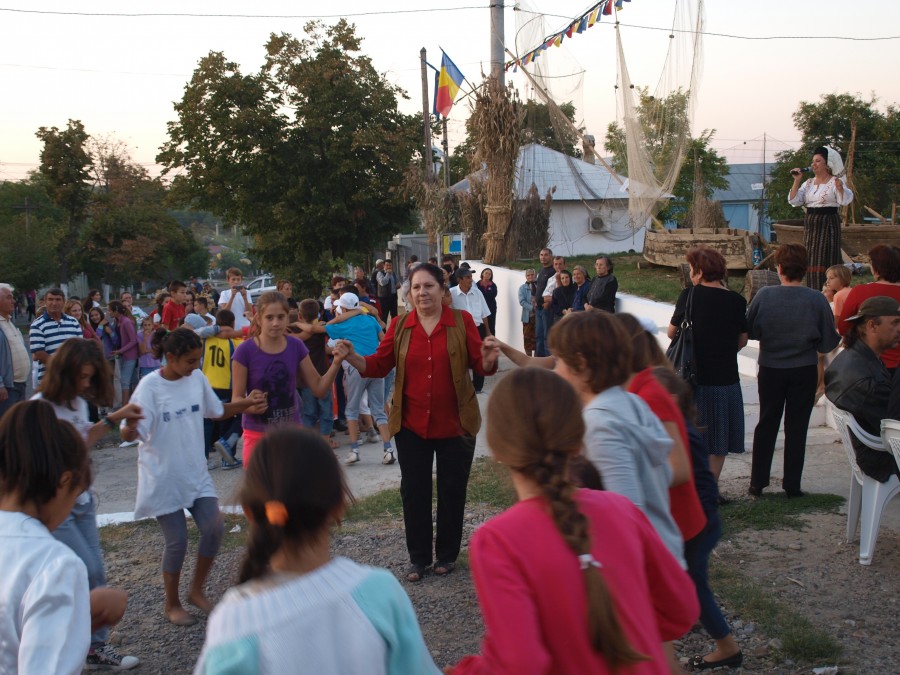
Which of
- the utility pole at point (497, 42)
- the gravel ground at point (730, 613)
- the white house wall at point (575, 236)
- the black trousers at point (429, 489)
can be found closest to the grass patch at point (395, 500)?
the gravel ground at point (730, 613)

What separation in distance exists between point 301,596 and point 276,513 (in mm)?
177

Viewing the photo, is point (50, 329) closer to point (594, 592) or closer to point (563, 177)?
point (594, 592)

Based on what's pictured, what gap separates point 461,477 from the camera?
514cm

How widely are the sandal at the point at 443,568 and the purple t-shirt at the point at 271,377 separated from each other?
4.21ft

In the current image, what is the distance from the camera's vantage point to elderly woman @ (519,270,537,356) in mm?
15328

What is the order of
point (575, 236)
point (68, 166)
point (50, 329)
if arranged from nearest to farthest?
point (50, 329) → point (575, 236) → point (68, 166)

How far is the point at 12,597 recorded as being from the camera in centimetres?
196

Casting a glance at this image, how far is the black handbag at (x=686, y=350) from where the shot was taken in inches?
230

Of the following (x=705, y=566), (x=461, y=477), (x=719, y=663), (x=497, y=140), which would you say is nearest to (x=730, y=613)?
(x=719, y=663)

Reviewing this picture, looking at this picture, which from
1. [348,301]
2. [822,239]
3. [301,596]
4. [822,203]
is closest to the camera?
[301,596]

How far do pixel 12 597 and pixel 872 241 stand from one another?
1341 centimetres

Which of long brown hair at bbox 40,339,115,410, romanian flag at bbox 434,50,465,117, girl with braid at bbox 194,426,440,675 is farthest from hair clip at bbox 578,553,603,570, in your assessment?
romanian flag at bbox 434,50,465,117

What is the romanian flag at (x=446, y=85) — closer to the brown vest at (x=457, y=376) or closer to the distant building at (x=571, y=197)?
the distant building at (x=571, y=197)

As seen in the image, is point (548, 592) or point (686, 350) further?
point (686, 350)
